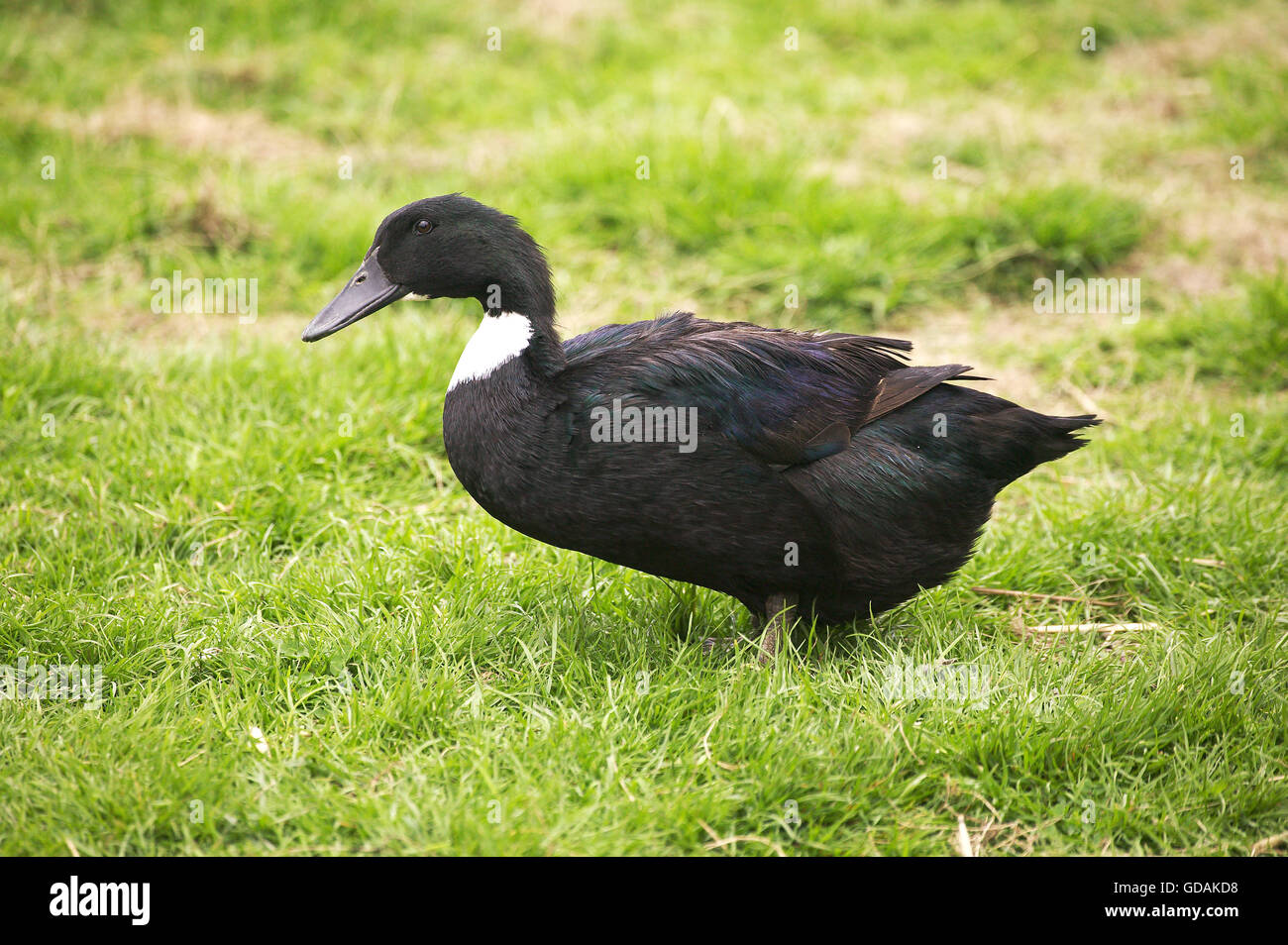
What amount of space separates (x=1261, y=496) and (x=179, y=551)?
148 inches

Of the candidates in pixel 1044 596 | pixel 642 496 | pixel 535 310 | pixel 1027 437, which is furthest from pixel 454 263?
pixel 1044 596

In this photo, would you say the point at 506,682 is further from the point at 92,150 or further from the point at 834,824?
the point at 92,150

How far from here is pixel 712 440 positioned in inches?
129

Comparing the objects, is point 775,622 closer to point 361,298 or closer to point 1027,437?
point 1027,437

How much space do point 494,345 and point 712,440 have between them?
0.67m

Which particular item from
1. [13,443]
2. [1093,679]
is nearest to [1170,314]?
[1093,679]

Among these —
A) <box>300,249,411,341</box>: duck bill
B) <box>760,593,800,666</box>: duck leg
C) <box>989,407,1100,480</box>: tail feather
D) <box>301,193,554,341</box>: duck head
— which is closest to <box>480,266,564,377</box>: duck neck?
<box>301,193,554,341</box>: duck head

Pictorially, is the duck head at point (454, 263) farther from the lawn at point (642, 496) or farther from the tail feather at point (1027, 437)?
the tail feather at point (1027, 437)

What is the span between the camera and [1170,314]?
5582mm

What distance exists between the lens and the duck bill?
352 centimetres

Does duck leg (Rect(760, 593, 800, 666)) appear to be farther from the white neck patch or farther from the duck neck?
the white neck patch

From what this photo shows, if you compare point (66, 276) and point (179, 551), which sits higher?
point (66, 276)

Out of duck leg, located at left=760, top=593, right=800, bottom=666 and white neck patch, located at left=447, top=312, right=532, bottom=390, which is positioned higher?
white neck patch, located at left=447, top=312, right=532, bottom=390

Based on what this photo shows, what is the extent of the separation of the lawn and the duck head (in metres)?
0.82
